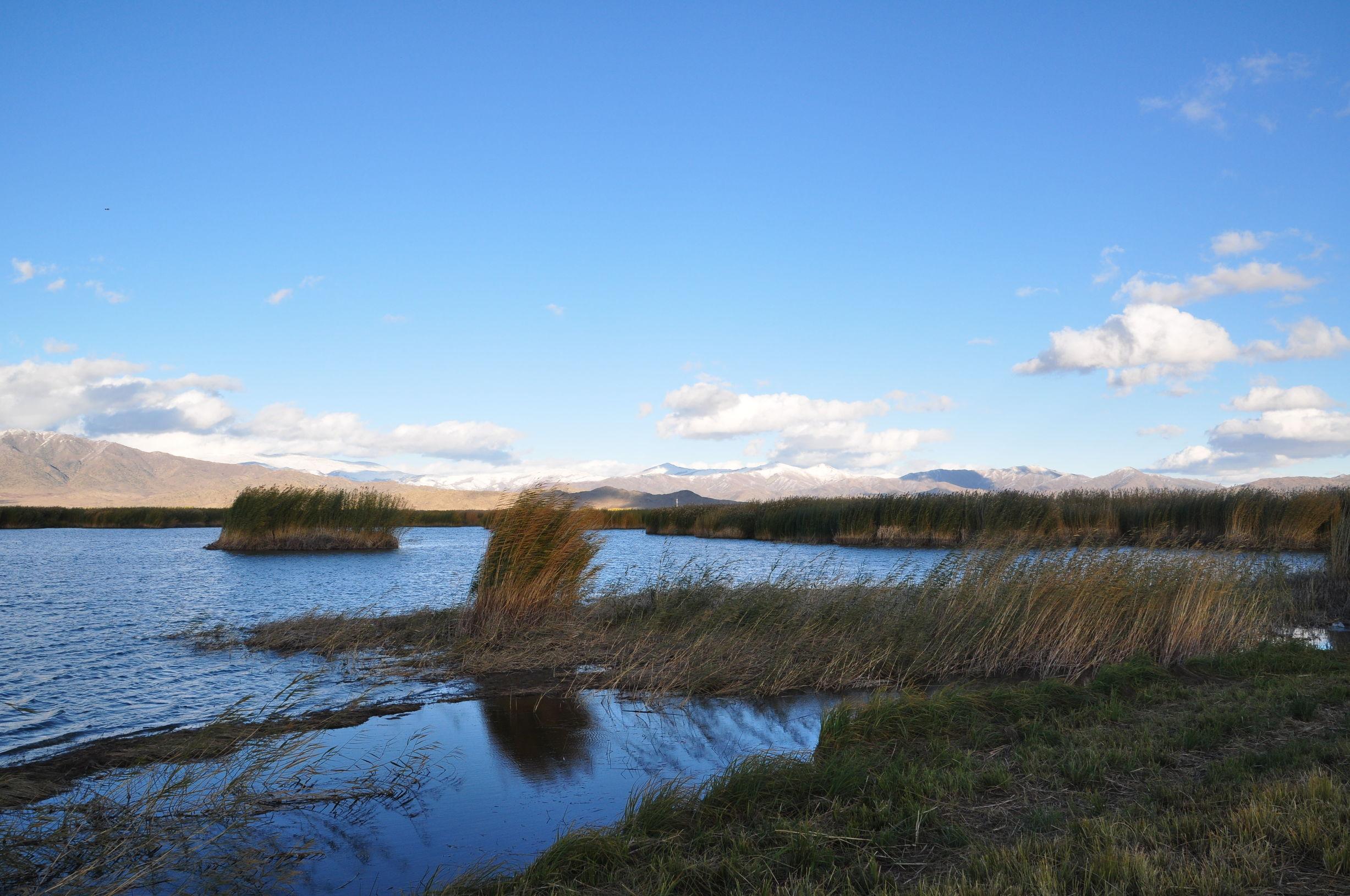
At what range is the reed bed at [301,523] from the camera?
33094 mm

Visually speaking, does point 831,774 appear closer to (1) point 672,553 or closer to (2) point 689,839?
(2) point 689,839

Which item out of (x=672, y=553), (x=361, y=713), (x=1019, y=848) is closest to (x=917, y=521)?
(x=672, y=553)

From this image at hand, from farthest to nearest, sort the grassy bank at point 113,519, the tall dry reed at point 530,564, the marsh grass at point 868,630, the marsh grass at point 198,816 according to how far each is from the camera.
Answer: the grassy bank at point 113,519, the tall dry reed at point 530,564, the marsh grass at point 868,630, the marsh grass at point 198,816

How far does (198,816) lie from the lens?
525 cm

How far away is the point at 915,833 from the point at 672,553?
90.4ft

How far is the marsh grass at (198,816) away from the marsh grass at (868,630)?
12.0 feet

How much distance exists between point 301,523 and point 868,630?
28.4 metres

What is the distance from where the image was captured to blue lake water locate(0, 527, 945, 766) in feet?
28.7

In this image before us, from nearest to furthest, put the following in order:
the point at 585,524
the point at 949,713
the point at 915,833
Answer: the point at 915,833 < the point at 949,713 < the point at 585,524

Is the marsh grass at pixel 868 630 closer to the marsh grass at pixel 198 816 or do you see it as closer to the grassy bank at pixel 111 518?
the marsh grass at pixel 198 816

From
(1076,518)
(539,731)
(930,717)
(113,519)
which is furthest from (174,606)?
(113,519)

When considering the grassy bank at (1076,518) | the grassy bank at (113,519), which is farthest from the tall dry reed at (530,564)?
the grassy bank at (113,519)

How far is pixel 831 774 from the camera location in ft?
18.2

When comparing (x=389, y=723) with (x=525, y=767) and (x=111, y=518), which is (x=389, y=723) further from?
(x=111, y=518)
